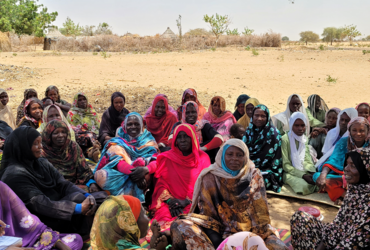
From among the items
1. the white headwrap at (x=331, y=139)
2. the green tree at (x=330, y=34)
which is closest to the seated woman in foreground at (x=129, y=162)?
the white headwrap at (x=331, y=139)

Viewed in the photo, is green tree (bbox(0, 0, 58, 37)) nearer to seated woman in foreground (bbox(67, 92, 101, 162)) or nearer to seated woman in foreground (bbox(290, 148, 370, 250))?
seated woman in foreground (bbox(67, 92, 101, 162))

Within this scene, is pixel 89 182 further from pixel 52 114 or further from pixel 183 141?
pixel 52 114

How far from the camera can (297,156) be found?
5266mm

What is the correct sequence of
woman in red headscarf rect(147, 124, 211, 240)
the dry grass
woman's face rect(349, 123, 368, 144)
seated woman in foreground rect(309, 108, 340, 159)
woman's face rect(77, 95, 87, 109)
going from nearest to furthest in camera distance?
1. woman in red headscarf rect(147, 124, 211, 240)
2. woman's face rect(349, 123, 368, 144)
3. seated woman in foreground rect(309, 108, 340, 159)
4. woman's face rect(77, 95, 87, 109)
5. the dry grass

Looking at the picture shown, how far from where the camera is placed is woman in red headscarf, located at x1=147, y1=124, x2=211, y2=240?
13.8ft

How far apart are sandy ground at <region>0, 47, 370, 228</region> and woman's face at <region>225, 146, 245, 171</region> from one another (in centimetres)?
699

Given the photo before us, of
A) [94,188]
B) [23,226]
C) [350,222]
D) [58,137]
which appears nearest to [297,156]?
[350,222]

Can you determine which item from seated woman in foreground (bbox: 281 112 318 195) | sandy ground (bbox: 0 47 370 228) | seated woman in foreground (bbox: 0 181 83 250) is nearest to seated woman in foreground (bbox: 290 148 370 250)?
seated woman in foreground (bbox: 281 112 318 195)

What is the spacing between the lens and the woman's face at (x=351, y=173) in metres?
2.90

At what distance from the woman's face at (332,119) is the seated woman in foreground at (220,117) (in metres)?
1.76

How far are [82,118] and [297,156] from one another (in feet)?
14.8

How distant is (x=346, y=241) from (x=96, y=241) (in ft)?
7.16

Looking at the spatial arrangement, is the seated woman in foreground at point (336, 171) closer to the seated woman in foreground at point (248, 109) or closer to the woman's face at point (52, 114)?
the seated woman in foreground at point (248, 109)

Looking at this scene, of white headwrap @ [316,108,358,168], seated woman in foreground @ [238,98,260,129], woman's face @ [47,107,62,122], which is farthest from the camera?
seated woman in foreground @ [238,98,260,129]
